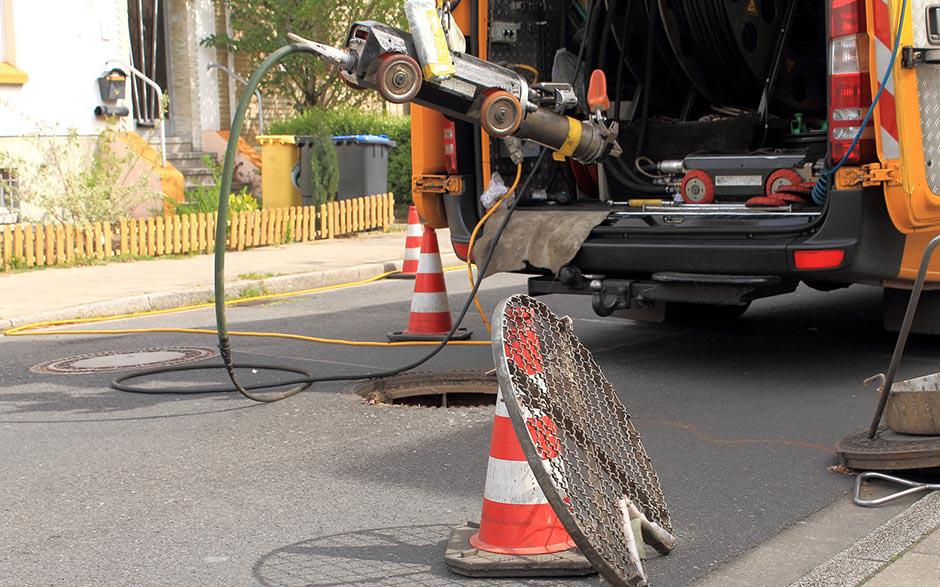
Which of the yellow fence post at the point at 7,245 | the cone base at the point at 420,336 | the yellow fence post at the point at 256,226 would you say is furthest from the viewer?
the yellow fence post at the point at 256,226

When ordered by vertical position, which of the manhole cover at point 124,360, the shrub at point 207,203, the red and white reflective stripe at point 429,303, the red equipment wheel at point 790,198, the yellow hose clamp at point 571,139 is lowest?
the manhole cover at point 124,360

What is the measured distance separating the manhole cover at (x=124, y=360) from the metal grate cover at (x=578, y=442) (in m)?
4.18

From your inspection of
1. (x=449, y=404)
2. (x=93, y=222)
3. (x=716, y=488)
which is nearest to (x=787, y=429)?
(x=716, y=488)

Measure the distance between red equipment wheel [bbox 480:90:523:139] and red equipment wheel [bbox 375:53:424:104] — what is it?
50 cm

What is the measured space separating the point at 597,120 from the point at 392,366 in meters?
1.99

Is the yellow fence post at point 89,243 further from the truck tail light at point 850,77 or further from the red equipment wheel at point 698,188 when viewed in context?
the truck tail light at point 850,77

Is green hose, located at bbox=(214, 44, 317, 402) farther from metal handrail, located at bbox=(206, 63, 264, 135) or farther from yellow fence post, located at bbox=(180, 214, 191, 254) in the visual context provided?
metal handrail, located at bbox=(206, 63, 264, 135)

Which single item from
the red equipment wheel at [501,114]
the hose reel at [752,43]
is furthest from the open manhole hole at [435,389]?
the hose reel at [752,43]

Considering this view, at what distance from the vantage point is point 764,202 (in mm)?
7152

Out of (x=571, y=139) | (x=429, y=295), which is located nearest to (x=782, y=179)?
(x=571, y=139)

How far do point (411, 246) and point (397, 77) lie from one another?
20.2ft

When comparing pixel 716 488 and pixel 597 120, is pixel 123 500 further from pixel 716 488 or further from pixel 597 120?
pixel 597 120

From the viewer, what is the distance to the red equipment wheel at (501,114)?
270 inches

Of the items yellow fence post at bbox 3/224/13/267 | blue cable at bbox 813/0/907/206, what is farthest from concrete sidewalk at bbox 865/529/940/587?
yellow fence post at bbox 3/224/13/267
